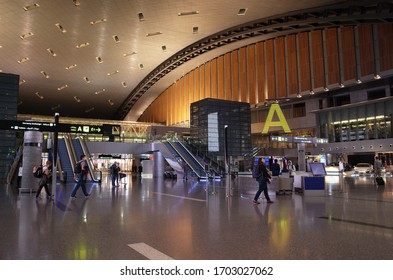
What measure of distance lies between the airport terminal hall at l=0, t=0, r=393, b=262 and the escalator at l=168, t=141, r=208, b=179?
0.42 feet

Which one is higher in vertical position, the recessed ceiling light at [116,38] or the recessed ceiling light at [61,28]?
the recessed ceiling light at [61,28]

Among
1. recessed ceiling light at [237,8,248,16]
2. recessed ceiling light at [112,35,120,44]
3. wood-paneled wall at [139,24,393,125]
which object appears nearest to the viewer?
wood-paneled wall at [139,24,393,125]

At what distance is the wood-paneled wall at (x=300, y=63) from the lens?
102 feet

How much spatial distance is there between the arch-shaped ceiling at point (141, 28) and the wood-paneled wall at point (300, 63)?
1.31 m

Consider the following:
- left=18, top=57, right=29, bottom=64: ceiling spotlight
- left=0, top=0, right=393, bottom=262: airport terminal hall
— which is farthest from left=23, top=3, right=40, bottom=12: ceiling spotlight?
left=18, top=57, right=29, bottom=64: ceiling spotlight

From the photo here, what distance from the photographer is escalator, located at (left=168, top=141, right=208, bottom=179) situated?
25391 millimetres

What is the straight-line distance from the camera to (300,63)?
3728 cm

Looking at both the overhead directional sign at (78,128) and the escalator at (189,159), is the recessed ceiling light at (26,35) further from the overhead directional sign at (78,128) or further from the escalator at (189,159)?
the overhead directional sign at (78,128)

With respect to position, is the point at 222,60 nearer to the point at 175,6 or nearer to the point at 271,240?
the point at 175,6

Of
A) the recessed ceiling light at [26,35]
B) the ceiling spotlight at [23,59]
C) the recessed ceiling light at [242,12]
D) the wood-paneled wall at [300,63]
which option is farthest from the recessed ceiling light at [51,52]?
the recessed ceiling light at [242,12]

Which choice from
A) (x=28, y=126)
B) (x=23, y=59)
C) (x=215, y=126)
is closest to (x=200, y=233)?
(x=28, y=126)

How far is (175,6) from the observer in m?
33.4

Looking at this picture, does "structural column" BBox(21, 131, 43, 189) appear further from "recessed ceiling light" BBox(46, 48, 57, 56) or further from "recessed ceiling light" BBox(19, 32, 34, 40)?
"recessed ceiling light" BBox(46, 48, 57, 56)
